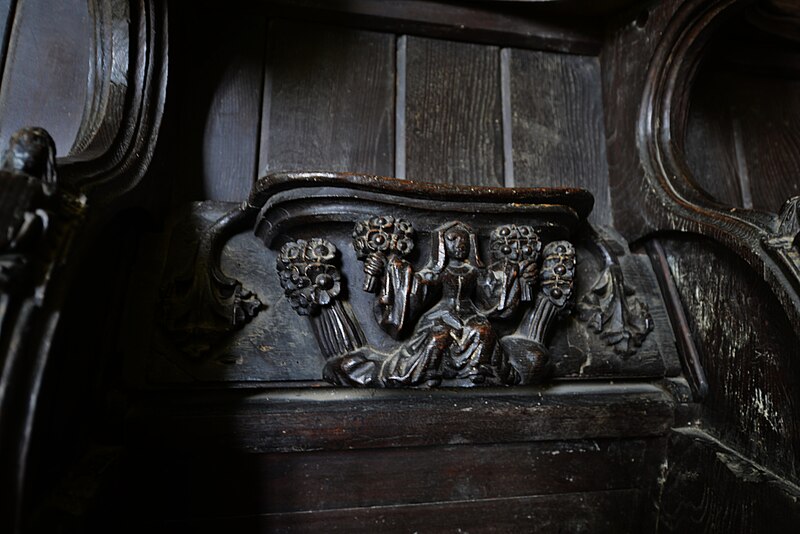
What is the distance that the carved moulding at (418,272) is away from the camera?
31.4 inches

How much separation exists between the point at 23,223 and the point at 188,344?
0.36m

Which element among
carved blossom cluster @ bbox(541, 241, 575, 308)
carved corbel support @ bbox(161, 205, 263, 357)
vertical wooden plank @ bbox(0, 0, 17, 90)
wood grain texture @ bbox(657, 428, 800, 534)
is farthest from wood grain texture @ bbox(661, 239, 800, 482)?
vertical wooden plank @ bbox(0, 0, 17, 90)

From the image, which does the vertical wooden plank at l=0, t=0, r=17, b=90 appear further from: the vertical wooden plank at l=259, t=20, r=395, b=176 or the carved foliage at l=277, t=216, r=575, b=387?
the carved foliage at l=277, t=216, r=575, b=387

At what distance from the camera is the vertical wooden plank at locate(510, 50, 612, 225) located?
110 cm

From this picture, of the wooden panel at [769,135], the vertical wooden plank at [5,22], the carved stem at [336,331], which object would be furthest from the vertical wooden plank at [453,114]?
the vertical wooden plank at [5,22]

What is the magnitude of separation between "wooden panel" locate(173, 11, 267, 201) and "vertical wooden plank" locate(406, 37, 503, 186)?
0.33m

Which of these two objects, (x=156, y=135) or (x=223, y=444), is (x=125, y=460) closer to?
(x=223, y=444)

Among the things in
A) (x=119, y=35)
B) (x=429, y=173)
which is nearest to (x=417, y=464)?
(x=429, y=173)

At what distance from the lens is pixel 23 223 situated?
49 cm

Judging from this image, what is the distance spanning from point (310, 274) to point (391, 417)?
0.28 metres

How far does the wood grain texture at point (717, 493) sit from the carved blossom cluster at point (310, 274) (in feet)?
2.25

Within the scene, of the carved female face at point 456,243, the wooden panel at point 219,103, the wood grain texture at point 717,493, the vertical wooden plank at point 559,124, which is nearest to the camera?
the wood grain texture at point 717,493

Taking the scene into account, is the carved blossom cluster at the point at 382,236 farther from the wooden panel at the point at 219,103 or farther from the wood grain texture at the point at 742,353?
the wood grain texture at the point at 742,353

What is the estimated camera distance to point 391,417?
0.81 m
